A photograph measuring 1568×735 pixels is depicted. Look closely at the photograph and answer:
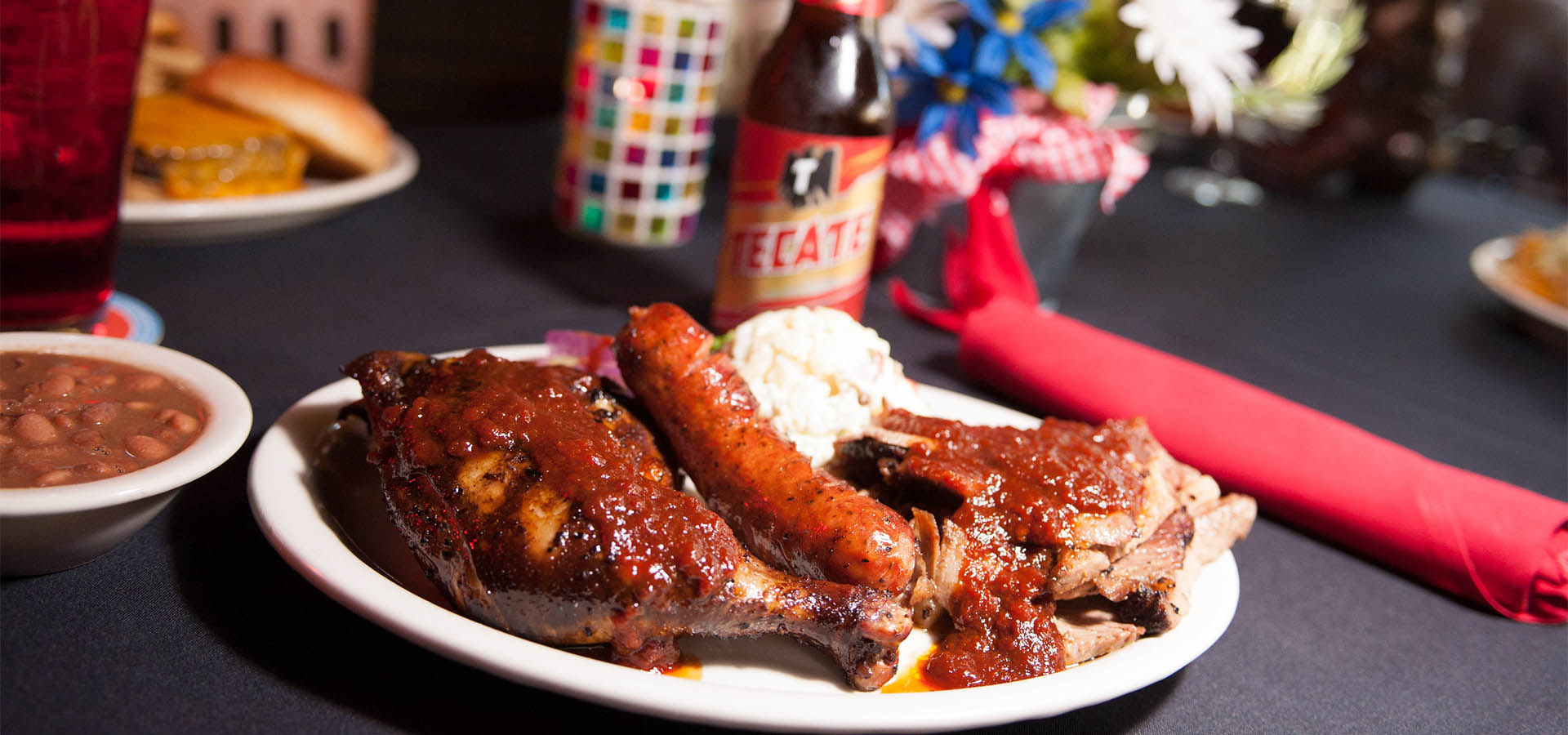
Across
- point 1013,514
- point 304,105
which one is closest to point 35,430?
point 1013,514

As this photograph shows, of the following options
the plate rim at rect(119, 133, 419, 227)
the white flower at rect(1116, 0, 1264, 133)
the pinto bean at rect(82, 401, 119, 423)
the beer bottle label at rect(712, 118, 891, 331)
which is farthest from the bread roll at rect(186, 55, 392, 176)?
the white flower at rect(1116, 0, 1264, 133)

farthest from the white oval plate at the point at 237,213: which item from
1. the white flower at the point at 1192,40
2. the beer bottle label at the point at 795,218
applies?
the white flower at the point at 1192,40

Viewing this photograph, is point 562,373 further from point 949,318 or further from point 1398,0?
point 1398,0

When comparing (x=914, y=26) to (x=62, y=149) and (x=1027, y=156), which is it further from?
(x=62, y=149)

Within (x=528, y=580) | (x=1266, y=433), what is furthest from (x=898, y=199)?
(x=528, y=580)

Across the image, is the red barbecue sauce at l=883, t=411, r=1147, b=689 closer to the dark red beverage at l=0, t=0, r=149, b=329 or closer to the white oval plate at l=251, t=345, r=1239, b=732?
the white oval plate at l=251, t=345, r=1239, b=732
